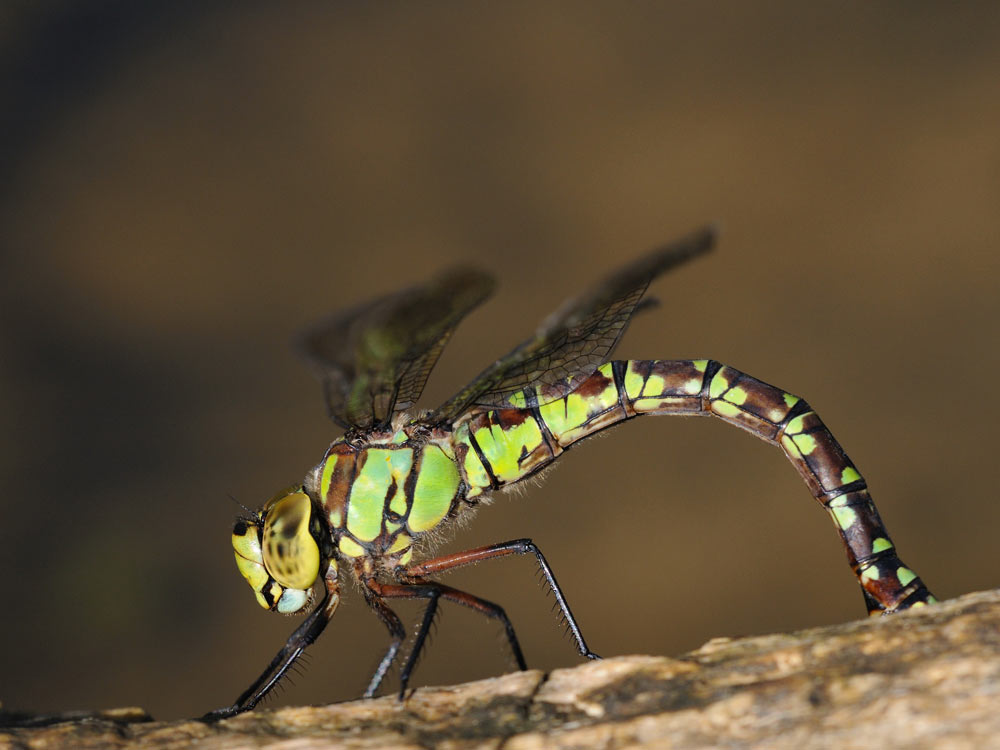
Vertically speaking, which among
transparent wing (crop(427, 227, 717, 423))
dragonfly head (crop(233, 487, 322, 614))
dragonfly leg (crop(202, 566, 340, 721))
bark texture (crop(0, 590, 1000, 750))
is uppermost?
transparent wing (crop(427, 227, 717, 423))

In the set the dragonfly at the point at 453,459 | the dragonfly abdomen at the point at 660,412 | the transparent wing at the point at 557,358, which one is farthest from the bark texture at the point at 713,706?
the transparent wing at the point at 557,358

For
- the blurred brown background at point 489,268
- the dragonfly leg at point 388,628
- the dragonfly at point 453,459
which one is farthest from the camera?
the blurred brown background at point 489,268

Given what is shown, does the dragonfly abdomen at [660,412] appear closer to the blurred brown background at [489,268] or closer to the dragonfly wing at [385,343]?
the dragonfly wing at [385,343]

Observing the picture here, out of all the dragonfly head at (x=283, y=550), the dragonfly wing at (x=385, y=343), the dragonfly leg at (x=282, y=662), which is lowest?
the dragonfly leg at (x=282, y=662)

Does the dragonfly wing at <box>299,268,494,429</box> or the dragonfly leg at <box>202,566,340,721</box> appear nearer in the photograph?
the dragonfly wing at <box>299,268,494,429</box>

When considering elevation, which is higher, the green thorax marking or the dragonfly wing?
the dragonfly wing

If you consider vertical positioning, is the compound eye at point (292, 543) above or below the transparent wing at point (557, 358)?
below

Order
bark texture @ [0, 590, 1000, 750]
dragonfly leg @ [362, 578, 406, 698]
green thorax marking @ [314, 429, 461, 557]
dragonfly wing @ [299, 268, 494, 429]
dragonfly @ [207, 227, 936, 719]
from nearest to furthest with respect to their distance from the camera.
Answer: bark texture @ [0, 590, 1000, 750] → dragonfly wing @ [299, 268, 494, 429] → dragonfly leg @ [362, 578, 406, 698] → dragonfly @ [207, 227, 936, 719] → green thorax marking @ [314, 429, 461, 557]

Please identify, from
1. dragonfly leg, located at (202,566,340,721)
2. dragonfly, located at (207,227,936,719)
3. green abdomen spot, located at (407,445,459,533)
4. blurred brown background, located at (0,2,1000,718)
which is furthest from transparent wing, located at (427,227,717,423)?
blurred brown background, located at (0,2,1000,718)

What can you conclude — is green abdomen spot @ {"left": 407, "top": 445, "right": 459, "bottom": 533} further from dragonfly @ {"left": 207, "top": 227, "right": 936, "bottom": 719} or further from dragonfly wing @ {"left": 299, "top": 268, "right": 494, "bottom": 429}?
dragonfly wing @ {"left": 299, "top": 268, "right": 494, "bottom": 429}
